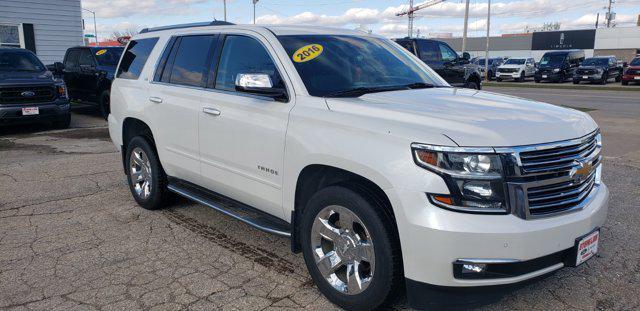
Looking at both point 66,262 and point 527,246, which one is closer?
point 527,246

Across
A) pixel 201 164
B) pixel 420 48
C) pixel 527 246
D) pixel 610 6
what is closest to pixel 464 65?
pixel 420 48

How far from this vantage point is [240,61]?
13.9 feet

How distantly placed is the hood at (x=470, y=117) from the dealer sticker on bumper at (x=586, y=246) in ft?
1.96

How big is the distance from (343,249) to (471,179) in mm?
966

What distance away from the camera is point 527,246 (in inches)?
107

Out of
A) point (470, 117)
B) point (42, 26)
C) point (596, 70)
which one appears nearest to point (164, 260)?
point (470, 117)

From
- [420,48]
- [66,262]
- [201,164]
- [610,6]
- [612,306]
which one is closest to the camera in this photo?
[612,306]

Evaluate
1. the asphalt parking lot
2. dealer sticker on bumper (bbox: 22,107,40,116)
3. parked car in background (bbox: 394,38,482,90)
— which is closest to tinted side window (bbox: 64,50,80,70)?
dealer sticker on bumper (bbox: 22,107,40,116)

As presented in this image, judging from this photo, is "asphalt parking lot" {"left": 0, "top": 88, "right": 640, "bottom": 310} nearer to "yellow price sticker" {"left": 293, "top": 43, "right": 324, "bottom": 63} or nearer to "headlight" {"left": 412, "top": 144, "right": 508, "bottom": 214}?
"headlight" {"left": 412, "top": 144, "right": 508, "bottom": 214}

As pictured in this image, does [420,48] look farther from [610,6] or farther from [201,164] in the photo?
[610,6]

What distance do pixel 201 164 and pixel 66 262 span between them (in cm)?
130

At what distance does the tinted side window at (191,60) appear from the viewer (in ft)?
15.0

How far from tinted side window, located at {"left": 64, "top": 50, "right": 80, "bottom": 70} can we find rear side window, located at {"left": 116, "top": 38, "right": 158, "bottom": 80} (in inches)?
Result: 361

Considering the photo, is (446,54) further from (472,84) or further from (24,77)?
(24,77)
